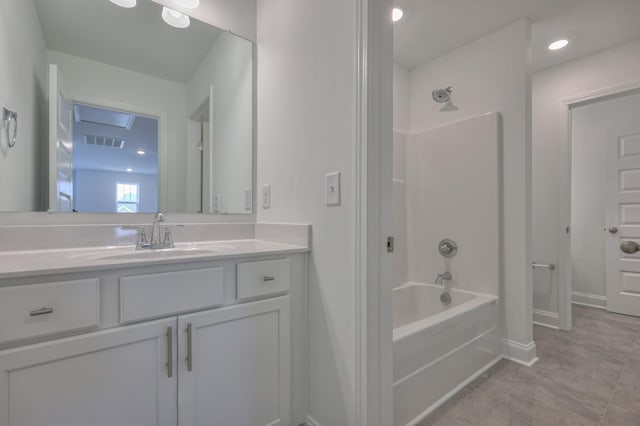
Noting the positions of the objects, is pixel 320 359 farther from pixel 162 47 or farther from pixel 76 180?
pixel 162 47

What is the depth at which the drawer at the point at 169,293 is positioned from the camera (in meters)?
0.90

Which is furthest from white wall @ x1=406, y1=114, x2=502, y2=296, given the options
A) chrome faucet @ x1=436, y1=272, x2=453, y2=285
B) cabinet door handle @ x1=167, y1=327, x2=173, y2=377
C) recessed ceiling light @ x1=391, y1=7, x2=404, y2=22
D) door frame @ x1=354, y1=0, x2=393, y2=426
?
cabinet door handle @ x1=167, y1=327, x2=173, y2=377

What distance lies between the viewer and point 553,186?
257cm

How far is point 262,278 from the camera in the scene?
1163 millimetres

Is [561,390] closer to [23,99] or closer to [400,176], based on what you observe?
[400,176]

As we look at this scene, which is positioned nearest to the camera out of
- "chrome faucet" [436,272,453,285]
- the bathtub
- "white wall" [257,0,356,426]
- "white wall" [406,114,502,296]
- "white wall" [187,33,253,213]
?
"white wall" [257,0,356,426]

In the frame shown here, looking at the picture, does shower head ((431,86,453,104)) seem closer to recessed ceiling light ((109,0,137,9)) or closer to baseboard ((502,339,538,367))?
baseboard ((502,339,538,367))

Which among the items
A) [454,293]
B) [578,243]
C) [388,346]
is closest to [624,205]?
[578,243]

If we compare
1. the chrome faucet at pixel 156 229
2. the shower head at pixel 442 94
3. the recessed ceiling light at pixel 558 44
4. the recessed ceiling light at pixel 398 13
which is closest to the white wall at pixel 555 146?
the recessed ceiling light at pixel 558 44

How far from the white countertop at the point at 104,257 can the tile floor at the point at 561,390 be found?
117 centimetres

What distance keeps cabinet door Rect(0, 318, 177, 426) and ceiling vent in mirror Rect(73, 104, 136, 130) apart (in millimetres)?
987

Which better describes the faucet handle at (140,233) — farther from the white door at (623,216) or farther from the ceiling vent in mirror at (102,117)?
the white door at (623,216)

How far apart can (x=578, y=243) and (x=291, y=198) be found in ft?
11.7

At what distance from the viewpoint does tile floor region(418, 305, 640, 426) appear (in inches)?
54.9
